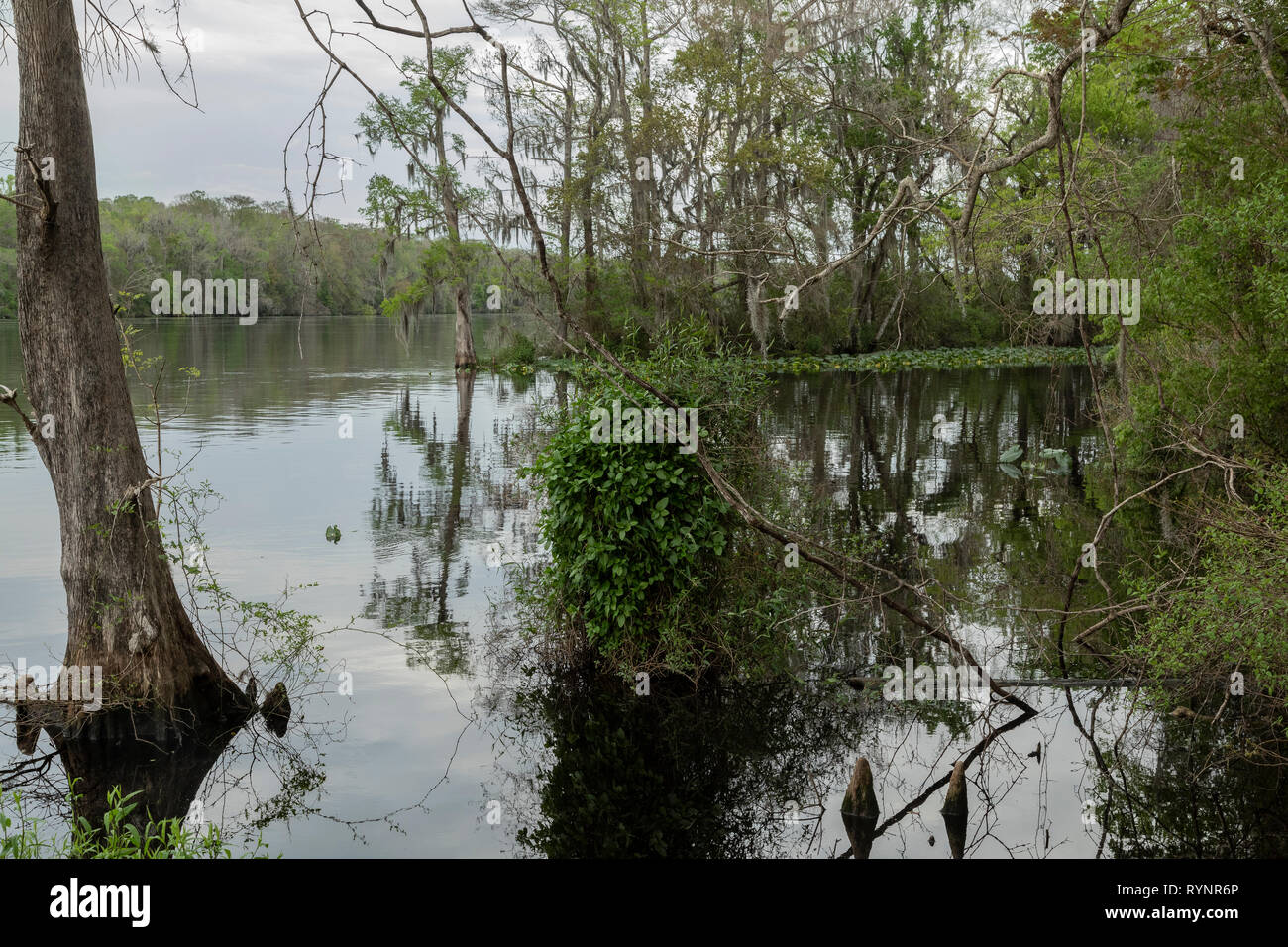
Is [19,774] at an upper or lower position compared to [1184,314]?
lower

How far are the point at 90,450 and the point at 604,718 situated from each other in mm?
4339

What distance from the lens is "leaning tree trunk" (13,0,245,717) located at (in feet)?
25.1

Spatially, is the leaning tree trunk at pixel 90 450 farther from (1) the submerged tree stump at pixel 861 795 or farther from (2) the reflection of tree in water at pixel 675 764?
(1) the submerged tree stump at pixel 861 795

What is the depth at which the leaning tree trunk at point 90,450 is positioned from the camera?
766 centimetres

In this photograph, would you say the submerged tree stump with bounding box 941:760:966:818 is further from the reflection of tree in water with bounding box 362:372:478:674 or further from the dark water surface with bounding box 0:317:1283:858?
the reflection of tree in water with bounding box 362:372:478:674

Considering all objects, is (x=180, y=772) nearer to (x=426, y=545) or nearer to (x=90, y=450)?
(x=90, y=450)

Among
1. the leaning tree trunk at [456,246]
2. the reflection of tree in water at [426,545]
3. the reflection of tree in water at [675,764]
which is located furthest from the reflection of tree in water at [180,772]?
the leaning tree trunk at [456,246]

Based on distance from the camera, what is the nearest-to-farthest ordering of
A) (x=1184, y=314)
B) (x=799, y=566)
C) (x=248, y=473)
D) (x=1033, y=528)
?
(x=799, y=566), (x=1184, y=314), (x=1033, y=528), (x=248, y=473)

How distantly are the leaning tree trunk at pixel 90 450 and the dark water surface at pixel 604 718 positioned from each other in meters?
0.98

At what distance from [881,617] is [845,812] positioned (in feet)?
12.6

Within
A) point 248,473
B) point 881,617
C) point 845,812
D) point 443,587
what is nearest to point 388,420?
point 248,473

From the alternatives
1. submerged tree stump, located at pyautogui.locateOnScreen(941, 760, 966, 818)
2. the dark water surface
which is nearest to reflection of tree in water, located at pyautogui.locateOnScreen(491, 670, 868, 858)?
the dark water surface
